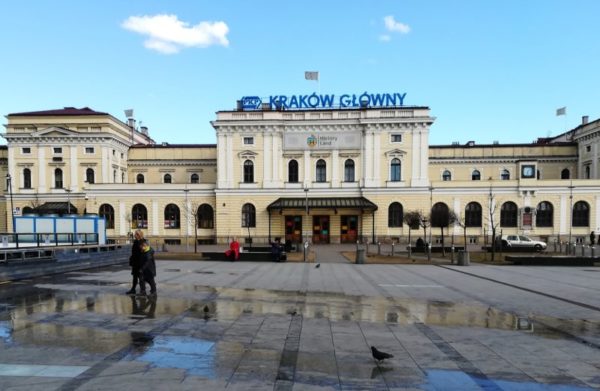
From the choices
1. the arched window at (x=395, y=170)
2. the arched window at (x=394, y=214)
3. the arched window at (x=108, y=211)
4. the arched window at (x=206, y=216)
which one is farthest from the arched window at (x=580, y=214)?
the arched window at (x=108, y=211)

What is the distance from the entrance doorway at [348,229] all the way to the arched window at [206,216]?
16122 mm

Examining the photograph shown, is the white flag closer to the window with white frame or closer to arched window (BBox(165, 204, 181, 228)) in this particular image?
the window with white frame

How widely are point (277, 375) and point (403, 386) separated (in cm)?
180

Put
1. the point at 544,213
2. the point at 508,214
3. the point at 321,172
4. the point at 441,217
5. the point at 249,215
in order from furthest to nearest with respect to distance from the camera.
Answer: the point at 321,172 → the point at 249,215 → the point at 508,214 → the point at 544,213 → the point at 441,217

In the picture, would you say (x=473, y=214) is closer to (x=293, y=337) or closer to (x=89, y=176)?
(x=293, y=337)

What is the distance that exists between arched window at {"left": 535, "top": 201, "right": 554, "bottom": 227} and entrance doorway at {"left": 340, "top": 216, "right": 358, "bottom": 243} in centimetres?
2157

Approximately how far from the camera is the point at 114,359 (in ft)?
20.0

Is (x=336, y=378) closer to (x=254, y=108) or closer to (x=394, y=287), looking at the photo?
(x=394, y=287)

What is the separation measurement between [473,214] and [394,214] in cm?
955

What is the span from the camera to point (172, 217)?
47312 millimetres

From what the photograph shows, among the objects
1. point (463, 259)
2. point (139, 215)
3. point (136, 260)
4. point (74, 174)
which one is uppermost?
point (74, 174)

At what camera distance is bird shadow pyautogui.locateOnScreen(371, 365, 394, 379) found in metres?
5.63

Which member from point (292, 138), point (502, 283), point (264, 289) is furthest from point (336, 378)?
point (292, 138)

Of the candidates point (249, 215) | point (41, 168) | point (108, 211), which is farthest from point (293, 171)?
point (41, 168)
